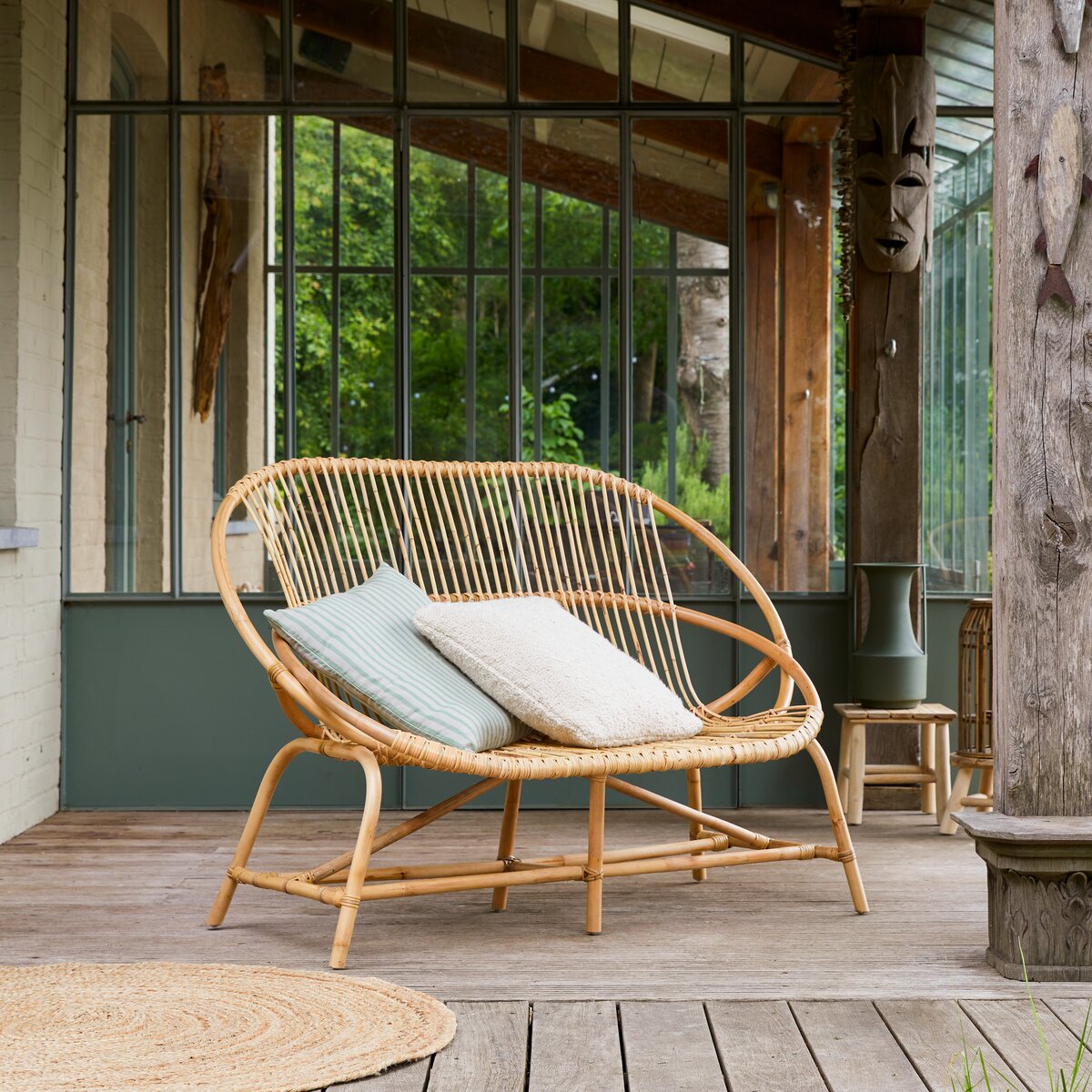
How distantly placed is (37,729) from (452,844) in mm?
1218

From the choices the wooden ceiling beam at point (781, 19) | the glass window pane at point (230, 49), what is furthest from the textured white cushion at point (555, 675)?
the wooden ceiling beam at point (781, 19)

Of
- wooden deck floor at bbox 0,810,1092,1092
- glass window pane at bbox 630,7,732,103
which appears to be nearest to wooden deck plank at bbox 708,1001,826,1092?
wooden deck floor at bbox 0,810,1092,1092

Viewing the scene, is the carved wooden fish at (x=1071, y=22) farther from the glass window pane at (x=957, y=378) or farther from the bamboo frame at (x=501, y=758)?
the glass window pane at (x=957, y=378)

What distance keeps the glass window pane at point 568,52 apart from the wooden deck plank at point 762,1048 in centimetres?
281

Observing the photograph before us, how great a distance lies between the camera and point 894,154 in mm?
3893

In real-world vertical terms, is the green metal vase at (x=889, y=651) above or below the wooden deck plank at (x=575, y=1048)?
above

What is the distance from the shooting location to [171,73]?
409cm

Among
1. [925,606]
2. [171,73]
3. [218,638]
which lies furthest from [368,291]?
[925,606]

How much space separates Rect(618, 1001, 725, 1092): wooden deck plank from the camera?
1.94m

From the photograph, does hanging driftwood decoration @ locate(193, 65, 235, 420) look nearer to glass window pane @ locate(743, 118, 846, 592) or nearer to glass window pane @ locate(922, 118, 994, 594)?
glass window pane @ locate(743, 118, 846, 592)

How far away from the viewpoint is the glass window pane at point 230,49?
13.5 ft

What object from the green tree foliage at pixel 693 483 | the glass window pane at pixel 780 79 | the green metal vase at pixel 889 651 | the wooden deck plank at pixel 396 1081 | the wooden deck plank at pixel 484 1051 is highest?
the glass window pane at pixel 780 79

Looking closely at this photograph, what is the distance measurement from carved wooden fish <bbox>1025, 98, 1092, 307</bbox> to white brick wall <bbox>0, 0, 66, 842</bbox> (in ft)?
8.50

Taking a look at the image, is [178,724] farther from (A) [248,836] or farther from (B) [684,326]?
(B) [684,326]
